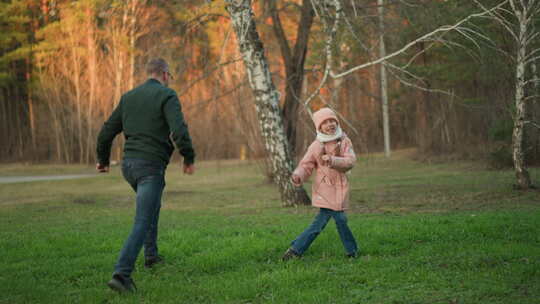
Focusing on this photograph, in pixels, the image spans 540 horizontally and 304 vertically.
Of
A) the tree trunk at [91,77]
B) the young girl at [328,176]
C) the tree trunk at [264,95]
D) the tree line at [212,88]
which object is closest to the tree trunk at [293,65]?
the tree line at [212,88]

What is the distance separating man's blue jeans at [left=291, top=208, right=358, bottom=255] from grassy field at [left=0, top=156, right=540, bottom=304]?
146mm

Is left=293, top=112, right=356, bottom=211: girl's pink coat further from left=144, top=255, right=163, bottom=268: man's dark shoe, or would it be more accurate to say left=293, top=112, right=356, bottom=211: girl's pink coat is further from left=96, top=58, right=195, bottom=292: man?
left=144, top=255, right=163, bottom=268: man's dark shoe

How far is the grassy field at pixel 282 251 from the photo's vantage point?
524 centimetres

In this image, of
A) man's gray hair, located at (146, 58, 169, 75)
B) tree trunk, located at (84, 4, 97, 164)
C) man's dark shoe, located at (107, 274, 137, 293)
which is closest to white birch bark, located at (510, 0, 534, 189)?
man's gray hair, located at (146, 58, 169, 75)

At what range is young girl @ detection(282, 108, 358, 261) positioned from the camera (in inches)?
249

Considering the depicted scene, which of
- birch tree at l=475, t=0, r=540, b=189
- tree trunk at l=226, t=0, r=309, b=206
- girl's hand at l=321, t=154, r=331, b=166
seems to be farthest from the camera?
tree trunk at l=226, t=0, r=309, b=206

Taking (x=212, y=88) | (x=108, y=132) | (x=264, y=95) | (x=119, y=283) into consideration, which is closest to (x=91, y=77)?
(x=212, y=88)

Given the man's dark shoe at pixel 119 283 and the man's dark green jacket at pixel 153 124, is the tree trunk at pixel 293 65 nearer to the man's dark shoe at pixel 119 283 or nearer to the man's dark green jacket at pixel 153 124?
the man's dark green jacket at pixel 153 124

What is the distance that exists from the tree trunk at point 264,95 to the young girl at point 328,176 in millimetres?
5685

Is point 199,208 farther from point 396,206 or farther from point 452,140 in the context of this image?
point 452,140

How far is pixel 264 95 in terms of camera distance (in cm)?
1210

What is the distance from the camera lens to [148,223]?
5.43 m

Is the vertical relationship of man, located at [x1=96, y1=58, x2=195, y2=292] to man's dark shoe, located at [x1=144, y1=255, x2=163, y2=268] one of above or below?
above

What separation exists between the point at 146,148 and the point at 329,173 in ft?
6.42
